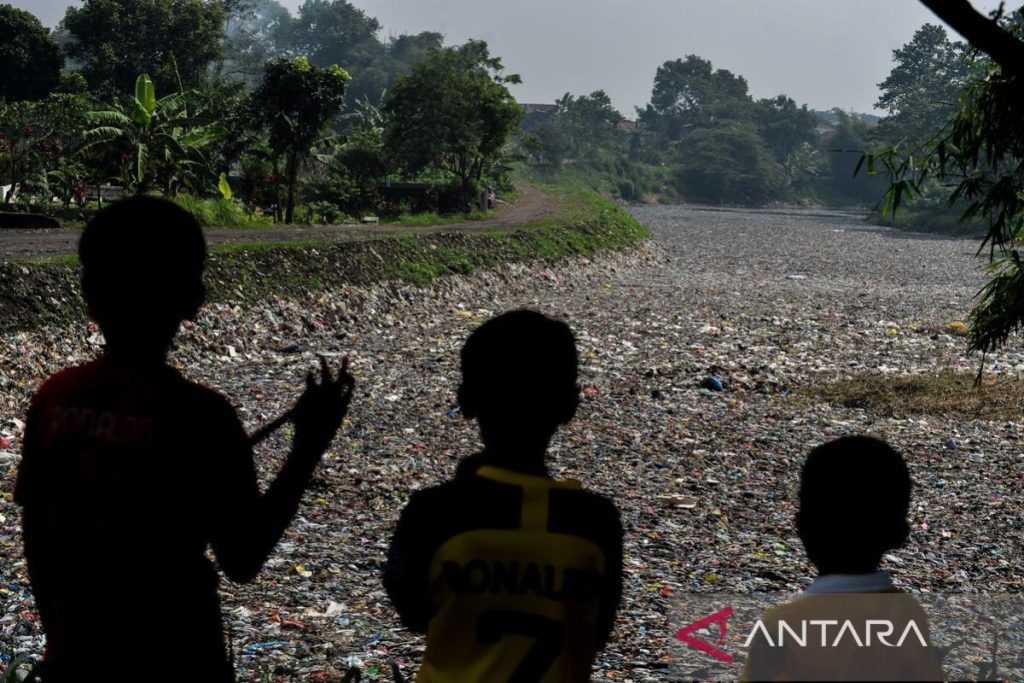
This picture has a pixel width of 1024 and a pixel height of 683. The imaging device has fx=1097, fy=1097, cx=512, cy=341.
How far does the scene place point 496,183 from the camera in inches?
1540

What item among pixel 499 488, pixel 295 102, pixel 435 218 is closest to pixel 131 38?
pixel 435 218

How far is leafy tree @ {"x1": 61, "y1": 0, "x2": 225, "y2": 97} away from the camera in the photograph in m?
37.1

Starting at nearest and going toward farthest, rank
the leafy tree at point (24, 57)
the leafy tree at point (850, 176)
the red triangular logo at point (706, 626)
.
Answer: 1. the red triangular logo at point (706, 626)
2. the leafy tree at point (24, 57)
3. the leafy tree at point (850, 176)

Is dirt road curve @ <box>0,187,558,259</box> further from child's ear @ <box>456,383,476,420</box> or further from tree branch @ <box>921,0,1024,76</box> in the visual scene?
tree branch @ <box>921,0,1024,76</box>

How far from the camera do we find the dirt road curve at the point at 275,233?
14.7m

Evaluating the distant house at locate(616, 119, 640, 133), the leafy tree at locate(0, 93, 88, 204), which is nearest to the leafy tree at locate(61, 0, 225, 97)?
the leafy tree at locate(0, 93, 88, 204)

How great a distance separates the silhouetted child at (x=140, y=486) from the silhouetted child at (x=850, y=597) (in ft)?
2.59

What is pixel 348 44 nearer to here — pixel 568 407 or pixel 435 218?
pixel 435 218

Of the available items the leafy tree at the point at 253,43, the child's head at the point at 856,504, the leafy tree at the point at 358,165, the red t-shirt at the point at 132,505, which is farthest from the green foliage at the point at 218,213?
the leafy tree at the point at 253,43

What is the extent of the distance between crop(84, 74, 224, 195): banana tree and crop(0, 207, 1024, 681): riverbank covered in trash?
6923 millimetres

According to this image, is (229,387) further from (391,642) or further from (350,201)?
(350,201)

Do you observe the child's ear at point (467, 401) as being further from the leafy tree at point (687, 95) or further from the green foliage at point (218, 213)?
the leafy tree at point (687, 95)

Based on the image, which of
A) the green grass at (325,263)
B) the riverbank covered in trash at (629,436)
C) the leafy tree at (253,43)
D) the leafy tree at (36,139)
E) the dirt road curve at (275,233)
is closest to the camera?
the riverbank covered in trash at (629,436)

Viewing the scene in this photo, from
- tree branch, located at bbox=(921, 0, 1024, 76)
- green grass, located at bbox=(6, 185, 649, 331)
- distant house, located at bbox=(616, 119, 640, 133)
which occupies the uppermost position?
distant house, located at bbox=(616, 119, 640, 133)
